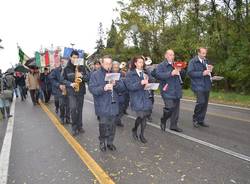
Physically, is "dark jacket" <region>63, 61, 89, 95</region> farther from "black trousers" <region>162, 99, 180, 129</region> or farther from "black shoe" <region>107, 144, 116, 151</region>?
"black shoe" <region>107, 144, 116, 151</region>

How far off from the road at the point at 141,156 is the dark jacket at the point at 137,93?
2.49 feet

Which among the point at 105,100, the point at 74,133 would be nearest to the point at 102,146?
the point at 105,100

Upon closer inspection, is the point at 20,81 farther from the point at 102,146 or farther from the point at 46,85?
the point at 102,146

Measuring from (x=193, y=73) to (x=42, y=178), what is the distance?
509 centimetres

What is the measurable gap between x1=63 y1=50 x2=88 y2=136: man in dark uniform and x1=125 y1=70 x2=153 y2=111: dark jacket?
1.75 m

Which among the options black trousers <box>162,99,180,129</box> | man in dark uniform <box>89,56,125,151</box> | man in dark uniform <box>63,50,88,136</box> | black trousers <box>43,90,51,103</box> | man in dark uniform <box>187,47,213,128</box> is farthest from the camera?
black trousers <box>43,90,51,103</box>

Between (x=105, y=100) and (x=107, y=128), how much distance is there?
0.57 meters

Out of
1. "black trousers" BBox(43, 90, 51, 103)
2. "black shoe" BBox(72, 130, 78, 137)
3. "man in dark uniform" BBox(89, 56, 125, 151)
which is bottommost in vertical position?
"black shoe" BBox(72, 130, 78, 137)

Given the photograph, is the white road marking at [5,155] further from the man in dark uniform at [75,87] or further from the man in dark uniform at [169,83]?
the man in dark uniform at [169,83]

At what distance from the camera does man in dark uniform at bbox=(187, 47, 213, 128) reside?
389 inches

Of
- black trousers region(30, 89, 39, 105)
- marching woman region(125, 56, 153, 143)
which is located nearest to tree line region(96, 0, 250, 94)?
black trousers region(30, 89, 39, 105)

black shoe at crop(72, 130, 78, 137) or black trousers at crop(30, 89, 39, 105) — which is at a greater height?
black trousers at crop(30, 89, 39, 105)

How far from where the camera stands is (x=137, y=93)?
8273mm

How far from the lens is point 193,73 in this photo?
32.5 ft
